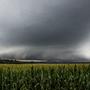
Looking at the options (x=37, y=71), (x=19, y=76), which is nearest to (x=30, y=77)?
(x=19, y=76)

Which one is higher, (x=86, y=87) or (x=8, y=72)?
(x=8, y=72)

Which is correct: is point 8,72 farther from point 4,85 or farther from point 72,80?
point 72,80

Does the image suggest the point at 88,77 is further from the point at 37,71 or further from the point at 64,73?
the point at 37,71

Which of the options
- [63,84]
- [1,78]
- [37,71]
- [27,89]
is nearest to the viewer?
[27,89]

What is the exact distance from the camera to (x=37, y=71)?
2253 centimetres

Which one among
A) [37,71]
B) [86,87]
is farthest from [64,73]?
[86,87]

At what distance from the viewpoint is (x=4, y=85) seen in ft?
63.3

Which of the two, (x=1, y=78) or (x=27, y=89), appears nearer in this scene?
(x=27, y=89)

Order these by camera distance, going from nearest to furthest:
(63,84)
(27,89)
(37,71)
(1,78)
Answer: (27,89) < (63,84) < (1,78) < (37,71)

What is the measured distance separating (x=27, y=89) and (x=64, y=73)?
435cm

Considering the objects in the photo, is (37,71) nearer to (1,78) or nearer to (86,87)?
(1,78)

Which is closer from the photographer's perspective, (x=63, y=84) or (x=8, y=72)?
(x=63, y=84)

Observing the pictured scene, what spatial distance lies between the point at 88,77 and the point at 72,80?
121cm

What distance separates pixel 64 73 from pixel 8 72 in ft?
11.7
